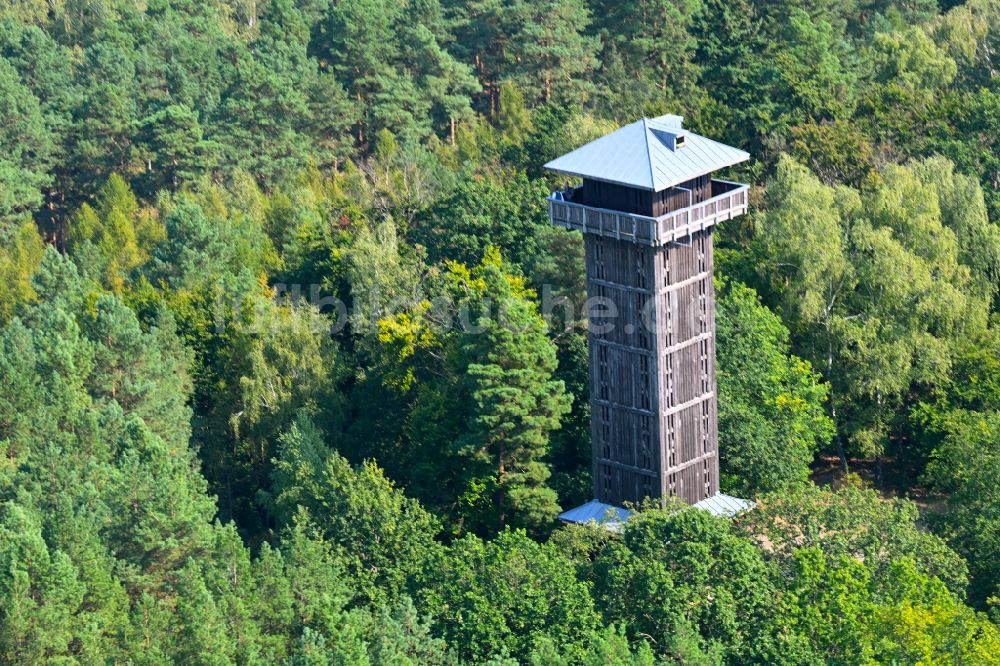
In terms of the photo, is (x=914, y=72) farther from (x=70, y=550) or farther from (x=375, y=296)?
(x=70, y=550)

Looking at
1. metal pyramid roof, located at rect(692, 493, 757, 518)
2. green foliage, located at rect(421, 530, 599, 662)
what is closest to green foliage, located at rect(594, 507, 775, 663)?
green foliage, located at rect(421, 530, 599, 662)

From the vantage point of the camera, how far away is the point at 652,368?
224 ft

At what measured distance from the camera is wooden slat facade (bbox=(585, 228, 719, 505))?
67750 mm

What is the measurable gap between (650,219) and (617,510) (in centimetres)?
1036

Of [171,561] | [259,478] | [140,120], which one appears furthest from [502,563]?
[140,120]

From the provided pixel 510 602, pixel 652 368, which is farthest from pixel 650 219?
pixel 510 602

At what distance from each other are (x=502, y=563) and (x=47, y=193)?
60867 mm

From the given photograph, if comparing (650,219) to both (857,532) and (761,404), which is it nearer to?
(761,404)

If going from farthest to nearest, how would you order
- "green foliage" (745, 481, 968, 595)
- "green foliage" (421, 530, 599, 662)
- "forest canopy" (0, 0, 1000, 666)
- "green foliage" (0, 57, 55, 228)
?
1. "green foliage" (0, 57, 55, 228)
2. "green foliage" (745, 481, 968, 595)
3. "forest canopy" (0, 0, 1000, 666)
4. "green foliage" (421, 530, 599, 662)

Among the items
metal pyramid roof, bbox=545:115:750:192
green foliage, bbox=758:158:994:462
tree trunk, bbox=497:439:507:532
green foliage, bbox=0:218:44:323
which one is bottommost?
green foliage, bbox=0:218:44:323

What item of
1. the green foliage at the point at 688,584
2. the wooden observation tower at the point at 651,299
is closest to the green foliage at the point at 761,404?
the wooden observation tower at the point at 651,299

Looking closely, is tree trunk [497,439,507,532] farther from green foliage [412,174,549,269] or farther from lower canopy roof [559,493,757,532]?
green foliage [412,174,549,269]

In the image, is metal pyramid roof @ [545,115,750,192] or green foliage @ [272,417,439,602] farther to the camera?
green foliage @ [272,417,439,602]

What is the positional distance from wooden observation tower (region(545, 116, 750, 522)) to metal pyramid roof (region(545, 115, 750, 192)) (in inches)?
1.8
